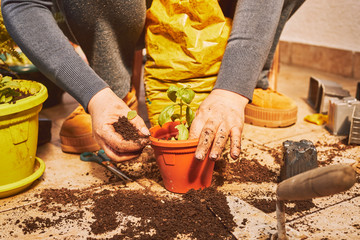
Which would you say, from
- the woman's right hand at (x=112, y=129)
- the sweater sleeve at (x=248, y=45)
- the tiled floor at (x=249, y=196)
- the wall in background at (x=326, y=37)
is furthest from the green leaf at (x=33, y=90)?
the wall in background at (x=326, y=37)

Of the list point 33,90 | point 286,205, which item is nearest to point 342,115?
point 286,205

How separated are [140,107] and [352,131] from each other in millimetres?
1270

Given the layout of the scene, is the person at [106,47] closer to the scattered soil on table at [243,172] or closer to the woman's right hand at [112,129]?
the woman's right hand at [112,129]

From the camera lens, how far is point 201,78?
158 cm

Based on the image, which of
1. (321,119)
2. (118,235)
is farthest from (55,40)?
(321,119)

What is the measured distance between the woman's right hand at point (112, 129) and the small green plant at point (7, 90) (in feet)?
0.96

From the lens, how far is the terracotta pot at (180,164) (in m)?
1.20

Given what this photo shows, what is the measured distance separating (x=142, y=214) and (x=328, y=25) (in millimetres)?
2469

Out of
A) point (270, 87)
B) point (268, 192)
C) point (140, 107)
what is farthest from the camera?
point (140, 107)

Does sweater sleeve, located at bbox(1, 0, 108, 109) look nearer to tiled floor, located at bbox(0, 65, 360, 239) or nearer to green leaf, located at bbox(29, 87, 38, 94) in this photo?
green leaf, located at bbox(29, 87, 38, 94)

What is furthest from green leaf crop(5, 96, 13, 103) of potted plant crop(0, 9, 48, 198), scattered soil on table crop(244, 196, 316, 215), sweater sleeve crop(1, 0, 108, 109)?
scattered soil on table crop(244, 196, 316, 215)

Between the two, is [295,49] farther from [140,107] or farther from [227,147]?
[227,147]

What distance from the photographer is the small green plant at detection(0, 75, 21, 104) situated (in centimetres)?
130

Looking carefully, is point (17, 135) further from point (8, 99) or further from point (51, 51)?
point (51, 51)
